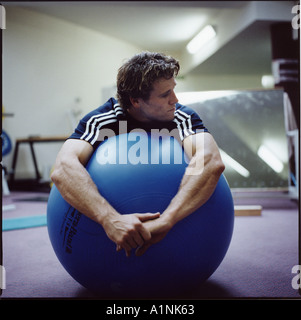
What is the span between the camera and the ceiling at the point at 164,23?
4.86 metres

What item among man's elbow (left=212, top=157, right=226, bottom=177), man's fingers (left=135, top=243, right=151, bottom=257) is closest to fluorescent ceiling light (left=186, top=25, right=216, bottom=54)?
man's elbow (left=212, top=157, right=226, bottom=177)

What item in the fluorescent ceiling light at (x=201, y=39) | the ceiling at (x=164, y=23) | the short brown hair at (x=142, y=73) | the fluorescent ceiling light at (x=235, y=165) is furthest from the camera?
the fluorescent ceiling light at (x=201, y=39)

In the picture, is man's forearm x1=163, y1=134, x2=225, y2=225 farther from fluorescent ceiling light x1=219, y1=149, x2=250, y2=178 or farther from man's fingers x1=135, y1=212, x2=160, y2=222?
fluorescent ceiling light x1=219, y1=149, x2=250, y2=178

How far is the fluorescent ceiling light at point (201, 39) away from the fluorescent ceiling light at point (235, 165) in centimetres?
400

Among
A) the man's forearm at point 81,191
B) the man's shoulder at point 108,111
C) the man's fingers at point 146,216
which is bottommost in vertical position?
the man's fingers at point 146,216

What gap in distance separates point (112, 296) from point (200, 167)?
527mm

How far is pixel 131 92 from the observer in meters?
1.25

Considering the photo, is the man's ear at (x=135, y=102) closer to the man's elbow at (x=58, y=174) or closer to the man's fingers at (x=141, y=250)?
the man's elbow at (x=58, y=174)

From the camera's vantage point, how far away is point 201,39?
6828 millimetres

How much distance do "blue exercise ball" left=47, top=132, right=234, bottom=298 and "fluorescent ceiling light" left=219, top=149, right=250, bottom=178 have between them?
6.69ft

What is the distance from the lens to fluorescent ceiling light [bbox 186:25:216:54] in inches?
252

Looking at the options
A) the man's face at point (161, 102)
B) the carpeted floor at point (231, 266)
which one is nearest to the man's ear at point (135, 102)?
the man's face at point (161, 102)

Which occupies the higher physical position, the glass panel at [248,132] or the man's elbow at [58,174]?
the glass panel at [248,132]

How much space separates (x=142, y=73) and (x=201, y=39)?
6.12 metres
